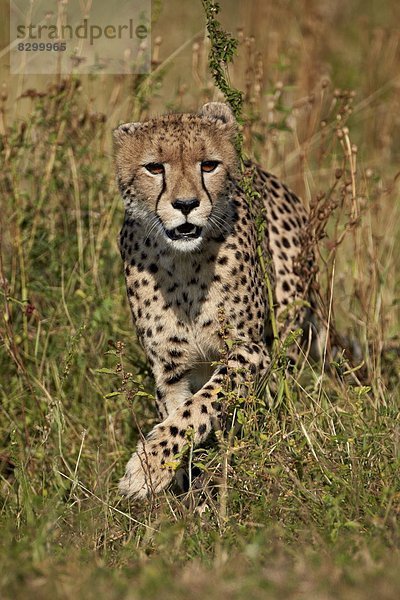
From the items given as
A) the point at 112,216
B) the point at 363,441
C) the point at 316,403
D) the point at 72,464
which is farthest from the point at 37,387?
the point at 363,441

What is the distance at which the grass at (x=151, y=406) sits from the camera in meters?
2.73

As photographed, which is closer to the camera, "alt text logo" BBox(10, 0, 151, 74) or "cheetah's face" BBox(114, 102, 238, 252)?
"cheetah's face" BBox(114, 102, 238, 252)

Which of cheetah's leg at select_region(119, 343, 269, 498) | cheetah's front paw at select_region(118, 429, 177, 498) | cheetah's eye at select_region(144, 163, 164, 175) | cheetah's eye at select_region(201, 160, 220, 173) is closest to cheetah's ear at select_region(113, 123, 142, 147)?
cheetah's eye at select_region(144, 163, 164, 175)

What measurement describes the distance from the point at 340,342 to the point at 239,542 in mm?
1661

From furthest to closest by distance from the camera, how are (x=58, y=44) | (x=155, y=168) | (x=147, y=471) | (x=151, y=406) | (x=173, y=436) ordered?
(x=58, y=44) → (x=151, y=406) → (x=155, y=168) → (x=173, y=436) → (x=147, y=471)

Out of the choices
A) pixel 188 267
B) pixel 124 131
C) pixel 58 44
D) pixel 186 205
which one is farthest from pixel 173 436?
pixel 58 44

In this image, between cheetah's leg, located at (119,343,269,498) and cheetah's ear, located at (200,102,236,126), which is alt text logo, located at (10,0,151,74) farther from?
cheetah's leg, located at (119,343,269,498)

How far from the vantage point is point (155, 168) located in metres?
3.70

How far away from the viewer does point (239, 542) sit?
118 inches

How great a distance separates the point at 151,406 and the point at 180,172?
1.20m

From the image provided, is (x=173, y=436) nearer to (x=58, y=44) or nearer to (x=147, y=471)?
(x=147, y=471)

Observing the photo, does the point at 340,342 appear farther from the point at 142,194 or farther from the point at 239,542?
the point at 239,542

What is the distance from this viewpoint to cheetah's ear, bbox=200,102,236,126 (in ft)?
Answer: 12.8

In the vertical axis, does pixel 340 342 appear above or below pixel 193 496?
above
